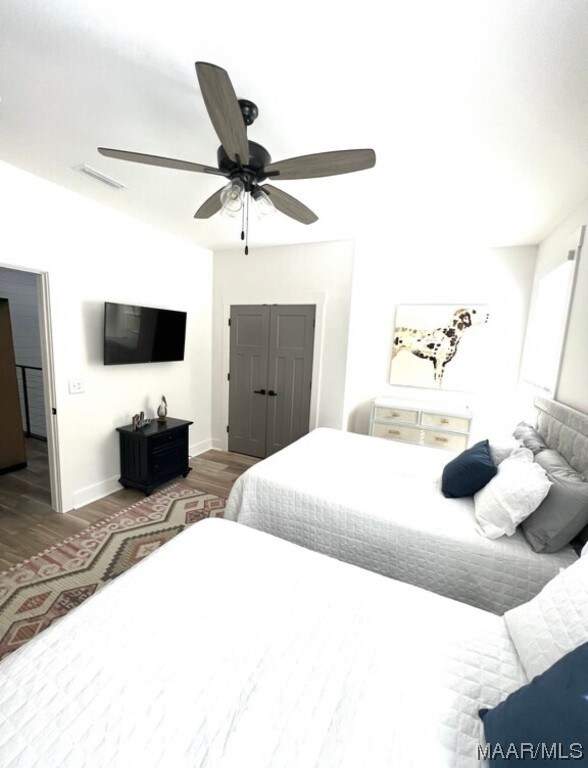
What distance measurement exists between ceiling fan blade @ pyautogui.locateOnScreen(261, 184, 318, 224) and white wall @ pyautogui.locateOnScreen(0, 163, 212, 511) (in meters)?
1.83

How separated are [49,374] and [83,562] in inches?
56.7

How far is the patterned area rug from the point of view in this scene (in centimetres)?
174

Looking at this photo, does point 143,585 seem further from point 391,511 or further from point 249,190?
point 249,190

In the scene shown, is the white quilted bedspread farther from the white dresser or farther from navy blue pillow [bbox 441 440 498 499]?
the white dresser

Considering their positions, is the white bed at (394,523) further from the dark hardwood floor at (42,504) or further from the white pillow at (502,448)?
the dark hardwood floor at (42,504)

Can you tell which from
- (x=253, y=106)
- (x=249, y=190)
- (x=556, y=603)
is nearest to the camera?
(x=556, y=603)

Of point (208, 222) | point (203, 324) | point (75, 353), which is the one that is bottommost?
point (75, 353)

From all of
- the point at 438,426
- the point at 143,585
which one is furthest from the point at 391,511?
the point at 438,426

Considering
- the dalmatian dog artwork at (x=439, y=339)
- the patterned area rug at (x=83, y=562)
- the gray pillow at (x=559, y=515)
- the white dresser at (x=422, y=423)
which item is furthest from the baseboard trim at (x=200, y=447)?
the gray pillow at (x=559, y=515)

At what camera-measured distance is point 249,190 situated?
156 centimetres

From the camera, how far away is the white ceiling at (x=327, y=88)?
3.43 feet

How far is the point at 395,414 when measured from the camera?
3.42 metres

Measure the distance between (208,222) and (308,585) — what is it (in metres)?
2.95

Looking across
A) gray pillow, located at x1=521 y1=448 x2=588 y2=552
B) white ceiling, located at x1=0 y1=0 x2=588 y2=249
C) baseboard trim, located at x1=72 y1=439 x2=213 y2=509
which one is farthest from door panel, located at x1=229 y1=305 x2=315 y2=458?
gray pillow, located at x1=521 y1=448 x2=588 y2=552
